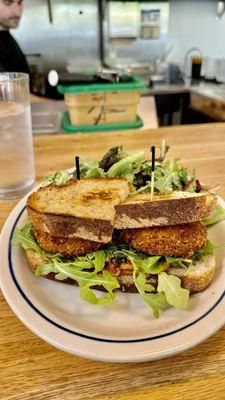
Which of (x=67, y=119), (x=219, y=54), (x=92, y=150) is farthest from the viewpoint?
(x=219, y=54)

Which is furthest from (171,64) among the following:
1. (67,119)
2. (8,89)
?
(8,89)

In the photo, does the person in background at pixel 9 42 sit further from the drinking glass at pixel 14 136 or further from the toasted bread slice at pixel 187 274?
the toasted bread slice at pixel 187 274

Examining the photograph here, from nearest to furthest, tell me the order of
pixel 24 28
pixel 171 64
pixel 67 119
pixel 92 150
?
pixel 92 150 < pixel 67 119 < pixel 24 28 < pixel 171 64

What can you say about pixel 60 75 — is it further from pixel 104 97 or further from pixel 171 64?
pixel 171 64

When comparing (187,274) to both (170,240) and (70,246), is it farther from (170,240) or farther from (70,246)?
(70,246)

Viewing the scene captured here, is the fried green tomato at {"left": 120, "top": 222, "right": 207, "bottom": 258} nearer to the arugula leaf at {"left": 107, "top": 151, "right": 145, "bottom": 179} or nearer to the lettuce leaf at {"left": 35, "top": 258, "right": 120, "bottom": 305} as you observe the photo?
the lettuce leaf at {"left": 35, "top": 258, "right": 120, "bottom": 305}

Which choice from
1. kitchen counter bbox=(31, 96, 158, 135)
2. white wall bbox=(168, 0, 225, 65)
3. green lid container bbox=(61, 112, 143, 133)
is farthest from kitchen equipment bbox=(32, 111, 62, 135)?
white wall bbox=(168, 0, 225, 65)

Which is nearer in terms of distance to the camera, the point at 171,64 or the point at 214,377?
the point at 214,377
